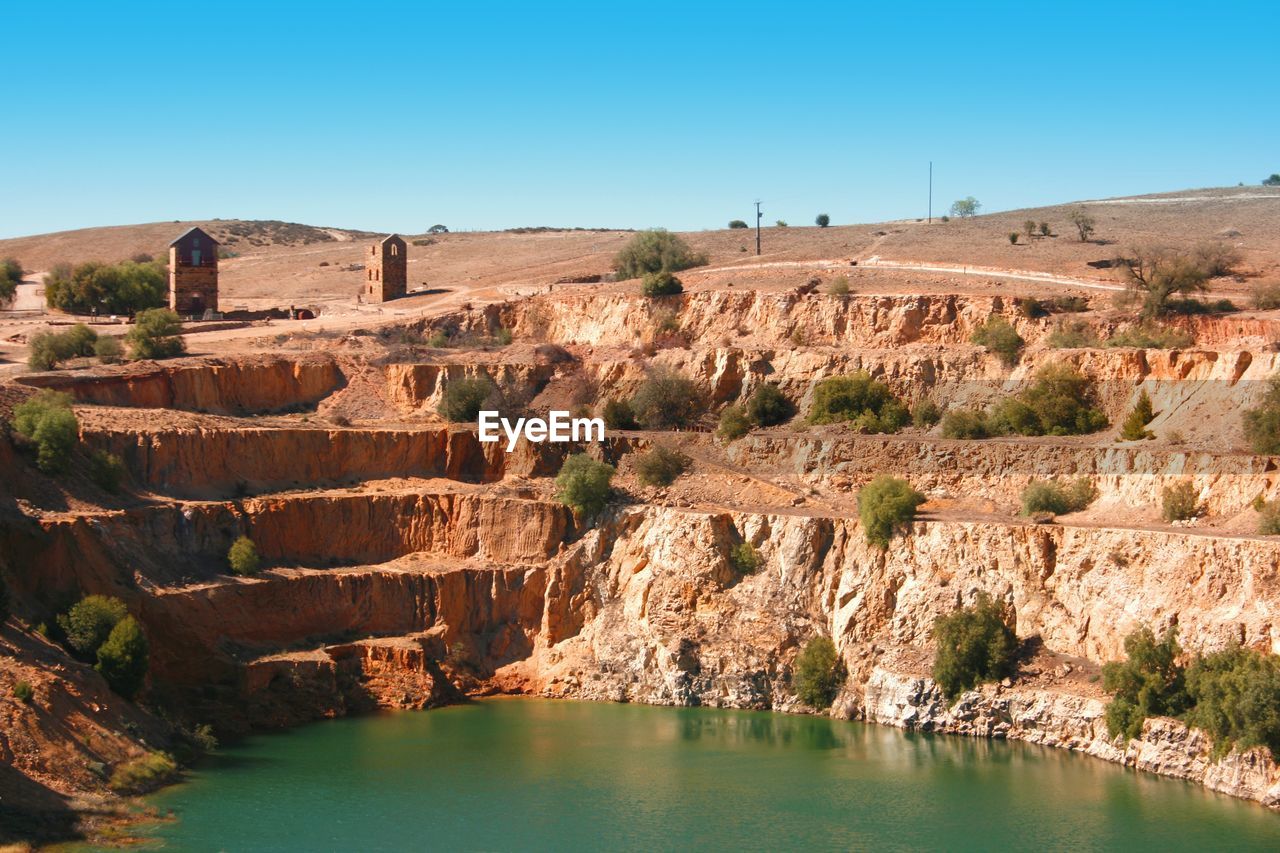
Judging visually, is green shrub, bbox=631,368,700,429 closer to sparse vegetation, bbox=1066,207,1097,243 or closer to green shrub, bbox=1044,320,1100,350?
green shrub, bbox=1044,320,1100,350

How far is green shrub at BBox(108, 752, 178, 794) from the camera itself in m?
33.5

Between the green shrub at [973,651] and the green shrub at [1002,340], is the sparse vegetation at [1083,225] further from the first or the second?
the green shrub at [973,651]

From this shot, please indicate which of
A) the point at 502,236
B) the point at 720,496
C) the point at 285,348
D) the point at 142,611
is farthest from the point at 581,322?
the point at 502,236

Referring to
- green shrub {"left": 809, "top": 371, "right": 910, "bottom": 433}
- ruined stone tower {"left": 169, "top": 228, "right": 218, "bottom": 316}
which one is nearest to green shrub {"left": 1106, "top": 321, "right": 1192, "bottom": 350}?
green shrub {"left": 809, "top": 371, "right": 910, "bottom": 433}

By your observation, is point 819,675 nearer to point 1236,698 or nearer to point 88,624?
point 1236,698

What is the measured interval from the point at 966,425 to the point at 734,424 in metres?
7.01

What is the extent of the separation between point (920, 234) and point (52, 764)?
47795 mm

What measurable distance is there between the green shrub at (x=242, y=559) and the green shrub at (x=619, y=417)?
13.0 meters

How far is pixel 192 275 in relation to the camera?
208 feet

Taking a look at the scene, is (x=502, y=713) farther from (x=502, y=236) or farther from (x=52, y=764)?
(x=502, y=236)

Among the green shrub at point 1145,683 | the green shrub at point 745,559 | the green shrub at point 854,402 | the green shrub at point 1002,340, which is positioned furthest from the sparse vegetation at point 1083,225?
the green shrub at point 1145,683

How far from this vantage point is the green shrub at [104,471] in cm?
4291

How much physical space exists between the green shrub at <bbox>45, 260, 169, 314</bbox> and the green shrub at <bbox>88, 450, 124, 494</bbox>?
21984 mm

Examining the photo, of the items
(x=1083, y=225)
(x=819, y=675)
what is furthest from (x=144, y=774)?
(x=1083, y=225)
